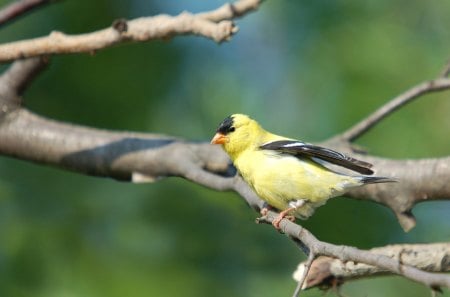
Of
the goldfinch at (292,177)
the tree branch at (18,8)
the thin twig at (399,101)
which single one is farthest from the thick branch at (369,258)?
the tree branch at (18,8)

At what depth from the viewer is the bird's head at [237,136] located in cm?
A: 363

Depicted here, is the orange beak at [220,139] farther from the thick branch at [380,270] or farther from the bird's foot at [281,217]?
the thick branch at [380,270]

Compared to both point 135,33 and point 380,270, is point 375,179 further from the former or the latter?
point 135,33

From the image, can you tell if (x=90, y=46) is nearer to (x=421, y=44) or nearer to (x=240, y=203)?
(x=240, y=203)

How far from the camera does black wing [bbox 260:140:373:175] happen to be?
3033 millimetres

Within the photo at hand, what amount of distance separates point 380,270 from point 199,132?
7.26ft

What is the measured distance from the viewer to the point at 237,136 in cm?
365

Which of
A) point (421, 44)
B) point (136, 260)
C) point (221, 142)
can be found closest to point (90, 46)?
point (221, 142)

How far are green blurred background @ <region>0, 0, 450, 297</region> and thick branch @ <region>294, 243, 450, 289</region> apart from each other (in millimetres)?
713

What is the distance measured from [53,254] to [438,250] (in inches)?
73.8

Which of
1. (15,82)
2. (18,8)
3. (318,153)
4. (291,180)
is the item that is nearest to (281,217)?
(318,153)

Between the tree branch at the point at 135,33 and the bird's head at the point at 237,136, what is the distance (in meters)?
0.56

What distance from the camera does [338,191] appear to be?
338cm

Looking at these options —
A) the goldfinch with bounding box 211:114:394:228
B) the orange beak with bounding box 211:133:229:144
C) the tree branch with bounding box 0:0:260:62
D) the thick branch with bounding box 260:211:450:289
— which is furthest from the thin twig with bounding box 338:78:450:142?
the thick branch with bounding box 260:211:450:289
